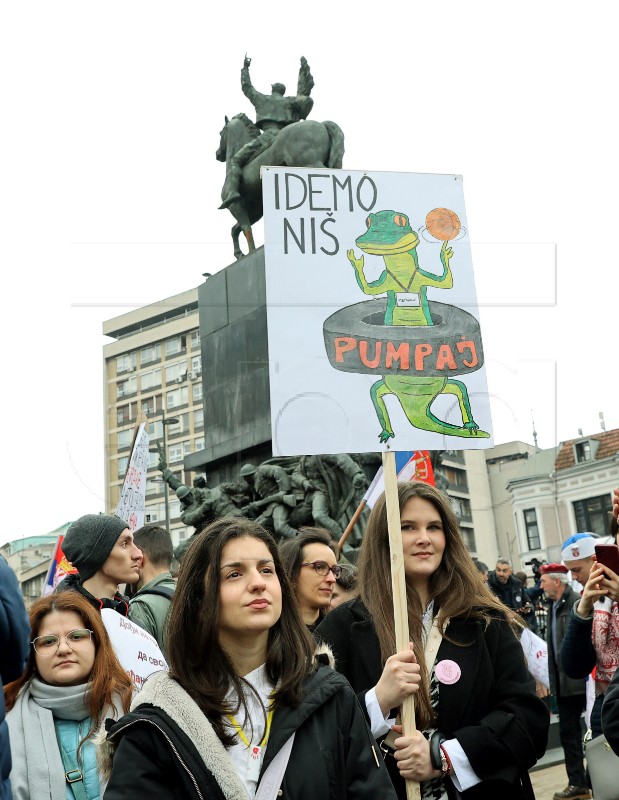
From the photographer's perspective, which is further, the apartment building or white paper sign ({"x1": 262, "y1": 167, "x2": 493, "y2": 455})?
the apartment building

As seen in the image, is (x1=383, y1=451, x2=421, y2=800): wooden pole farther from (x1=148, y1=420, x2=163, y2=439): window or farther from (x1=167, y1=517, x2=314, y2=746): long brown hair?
(x1=148, y1=420, x2=163, y2=439): window

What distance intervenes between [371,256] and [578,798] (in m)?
4.45

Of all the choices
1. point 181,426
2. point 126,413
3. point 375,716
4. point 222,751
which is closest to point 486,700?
point 375,716

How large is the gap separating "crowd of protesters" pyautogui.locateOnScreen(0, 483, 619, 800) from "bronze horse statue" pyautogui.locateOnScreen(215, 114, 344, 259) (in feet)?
30.9

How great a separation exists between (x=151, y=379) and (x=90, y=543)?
232ft

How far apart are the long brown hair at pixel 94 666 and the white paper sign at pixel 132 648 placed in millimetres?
117

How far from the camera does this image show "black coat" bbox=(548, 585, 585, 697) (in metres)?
7.18

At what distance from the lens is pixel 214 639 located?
9.05 ft

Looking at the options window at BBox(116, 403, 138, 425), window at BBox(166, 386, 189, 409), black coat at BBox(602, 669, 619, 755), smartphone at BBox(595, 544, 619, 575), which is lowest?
black coat at BBox(602, 669, 619, 755)

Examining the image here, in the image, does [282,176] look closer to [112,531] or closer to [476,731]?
[112,531]

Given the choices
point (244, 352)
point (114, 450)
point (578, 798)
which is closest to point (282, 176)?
point (578, 798)

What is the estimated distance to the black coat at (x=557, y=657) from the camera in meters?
7.18

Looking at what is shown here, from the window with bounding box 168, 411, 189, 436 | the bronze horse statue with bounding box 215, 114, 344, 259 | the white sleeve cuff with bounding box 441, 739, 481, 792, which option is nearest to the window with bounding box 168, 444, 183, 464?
the window with bounding box 168, 411, 189, 436

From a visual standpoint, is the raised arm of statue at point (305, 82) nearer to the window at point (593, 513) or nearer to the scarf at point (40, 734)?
the scarf at point (40, 734)
